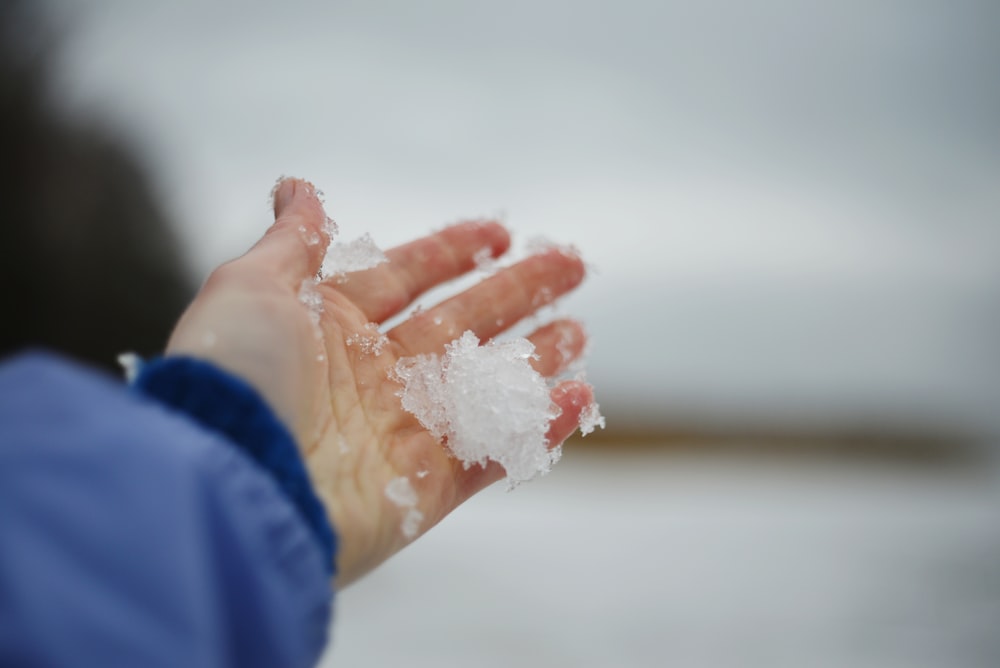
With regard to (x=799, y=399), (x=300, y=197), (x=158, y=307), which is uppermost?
(x=300, y=197)

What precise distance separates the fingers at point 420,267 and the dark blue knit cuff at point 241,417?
0.46 meters

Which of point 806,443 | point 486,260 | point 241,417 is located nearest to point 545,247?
point 486,260

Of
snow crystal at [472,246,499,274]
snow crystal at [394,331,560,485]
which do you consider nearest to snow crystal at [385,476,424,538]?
snow crystal at [394,331,560,485]

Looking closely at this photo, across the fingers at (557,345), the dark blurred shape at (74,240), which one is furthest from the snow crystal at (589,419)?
the dark blurred shape at (74,240)

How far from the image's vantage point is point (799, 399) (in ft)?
12.4

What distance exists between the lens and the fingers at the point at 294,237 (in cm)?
93

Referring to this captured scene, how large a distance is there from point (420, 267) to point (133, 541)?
2.65 feet

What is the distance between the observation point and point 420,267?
129 cm

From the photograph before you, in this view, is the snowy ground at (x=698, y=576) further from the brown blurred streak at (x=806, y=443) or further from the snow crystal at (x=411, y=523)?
the snow crystal at (x=411, y=523)

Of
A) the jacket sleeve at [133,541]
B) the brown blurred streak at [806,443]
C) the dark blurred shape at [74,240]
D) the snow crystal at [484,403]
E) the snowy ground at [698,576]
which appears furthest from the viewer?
the brown blurred streak at [806,443]

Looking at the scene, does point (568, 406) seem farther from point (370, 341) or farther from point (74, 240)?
point (74, 240)

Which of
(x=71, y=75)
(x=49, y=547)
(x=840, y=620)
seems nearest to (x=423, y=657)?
(x=840, y=620)

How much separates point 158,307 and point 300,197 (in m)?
2.85

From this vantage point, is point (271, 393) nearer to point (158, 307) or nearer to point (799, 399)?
point (158, 307)
